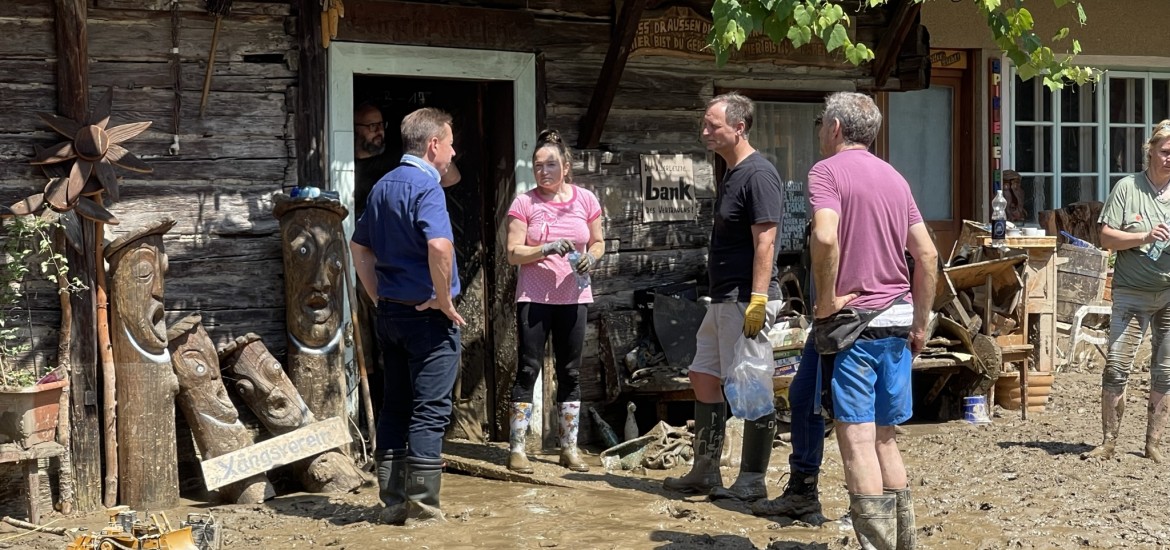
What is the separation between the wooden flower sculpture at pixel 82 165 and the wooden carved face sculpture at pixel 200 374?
689 millimetres

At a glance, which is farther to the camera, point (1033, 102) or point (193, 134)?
point (1033, 102)

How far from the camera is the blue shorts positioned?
191 inches

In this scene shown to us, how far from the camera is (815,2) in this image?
6.04 meters

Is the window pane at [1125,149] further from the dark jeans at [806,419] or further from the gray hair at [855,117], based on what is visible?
the gray hair at [855,117]

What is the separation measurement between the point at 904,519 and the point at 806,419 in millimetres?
824

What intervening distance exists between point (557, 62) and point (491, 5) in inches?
20.6

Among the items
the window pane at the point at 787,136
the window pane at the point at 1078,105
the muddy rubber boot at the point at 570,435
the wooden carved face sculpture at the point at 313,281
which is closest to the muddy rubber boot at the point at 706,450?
the muddy rubber boot at the point at 570,435

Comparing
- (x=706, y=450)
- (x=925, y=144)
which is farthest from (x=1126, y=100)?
(x=706, y=450)

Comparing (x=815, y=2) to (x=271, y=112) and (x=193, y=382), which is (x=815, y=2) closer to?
(x=271, y=112)

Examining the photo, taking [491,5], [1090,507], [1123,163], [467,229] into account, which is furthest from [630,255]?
[1123,163]

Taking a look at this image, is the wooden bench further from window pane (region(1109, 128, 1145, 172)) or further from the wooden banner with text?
window pane (region(1109, 128, 1145, 172))

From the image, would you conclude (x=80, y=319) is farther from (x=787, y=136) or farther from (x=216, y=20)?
(x=787, y=136)

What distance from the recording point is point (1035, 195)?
38.6 feet

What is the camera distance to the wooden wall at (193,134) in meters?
6.17
